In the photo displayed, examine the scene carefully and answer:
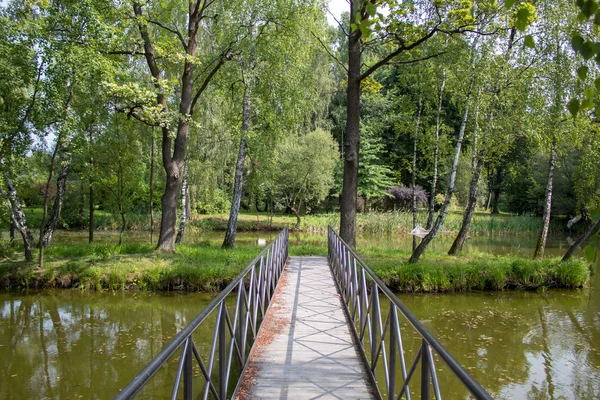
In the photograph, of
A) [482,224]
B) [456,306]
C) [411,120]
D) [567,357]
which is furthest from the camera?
[482,224]

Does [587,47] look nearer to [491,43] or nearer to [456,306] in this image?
[456,306]

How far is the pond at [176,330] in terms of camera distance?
5.98m

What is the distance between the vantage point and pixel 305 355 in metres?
4.91

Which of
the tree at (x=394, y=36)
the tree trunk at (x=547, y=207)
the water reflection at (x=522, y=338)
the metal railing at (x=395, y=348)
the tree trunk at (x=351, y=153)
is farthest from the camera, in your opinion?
the tree trunk at (x=547, y=207)

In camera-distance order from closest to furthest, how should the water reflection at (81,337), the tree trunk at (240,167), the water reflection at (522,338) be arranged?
1. the water reflection at (81,337)
2. the water reflection at (522,338)
3. the tree trunk at (240,167)

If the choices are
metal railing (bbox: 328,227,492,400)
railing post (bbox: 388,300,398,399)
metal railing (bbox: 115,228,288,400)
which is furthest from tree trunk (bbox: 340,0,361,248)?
railing post (bbox: 388,300,398,399)

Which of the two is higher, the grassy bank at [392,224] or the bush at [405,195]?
the bush at [405,195]

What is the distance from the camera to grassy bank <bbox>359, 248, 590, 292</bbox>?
11336mm

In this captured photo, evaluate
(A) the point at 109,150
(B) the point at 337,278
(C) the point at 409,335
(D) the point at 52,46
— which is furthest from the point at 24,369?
(A) the point at 109,150

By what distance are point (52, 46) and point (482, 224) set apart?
24.1 m

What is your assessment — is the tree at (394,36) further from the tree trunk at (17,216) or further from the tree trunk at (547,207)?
the tree trunk at (17,216)

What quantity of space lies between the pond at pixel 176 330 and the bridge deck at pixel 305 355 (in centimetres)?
157

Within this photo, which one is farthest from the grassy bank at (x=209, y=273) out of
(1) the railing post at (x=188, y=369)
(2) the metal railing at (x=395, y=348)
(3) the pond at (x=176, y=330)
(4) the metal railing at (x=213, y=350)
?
(1) the railing post at (x=188, y=369)

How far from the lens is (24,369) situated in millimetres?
6398
